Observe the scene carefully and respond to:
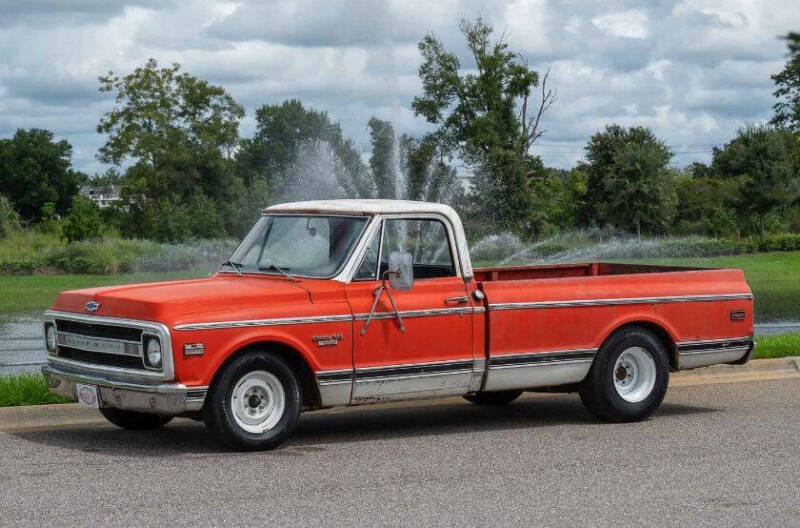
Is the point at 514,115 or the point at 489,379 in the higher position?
the point at 514,115

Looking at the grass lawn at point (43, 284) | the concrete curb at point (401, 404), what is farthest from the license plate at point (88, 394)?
the grass lawn at point (43, 284)

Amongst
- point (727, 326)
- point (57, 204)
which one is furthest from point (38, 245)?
point (57, 204)

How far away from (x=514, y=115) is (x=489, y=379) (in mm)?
56398

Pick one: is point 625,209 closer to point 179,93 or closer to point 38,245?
point 179,93

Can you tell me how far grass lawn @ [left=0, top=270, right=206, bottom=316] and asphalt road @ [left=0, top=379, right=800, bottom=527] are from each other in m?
18.3

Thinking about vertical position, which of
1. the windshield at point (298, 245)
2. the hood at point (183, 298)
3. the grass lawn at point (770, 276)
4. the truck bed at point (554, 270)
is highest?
the windshield at point (298, 245)

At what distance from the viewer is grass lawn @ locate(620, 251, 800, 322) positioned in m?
26.8

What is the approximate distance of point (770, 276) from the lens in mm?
38000

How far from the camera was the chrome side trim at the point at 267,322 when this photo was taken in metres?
9.27

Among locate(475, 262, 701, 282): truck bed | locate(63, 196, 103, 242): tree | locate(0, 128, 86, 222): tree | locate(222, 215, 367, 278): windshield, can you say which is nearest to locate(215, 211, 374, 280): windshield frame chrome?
locate(222, 215, 367, 278): windshield

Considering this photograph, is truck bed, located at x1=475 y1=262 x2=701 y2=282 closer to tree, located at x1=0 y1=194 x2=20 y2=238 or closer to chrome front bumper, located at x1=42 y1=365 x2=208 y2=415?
chrome front bumper, located at x1=42 y1=365 x2=208 y2=415

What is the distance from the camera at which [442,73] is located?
2584 inches

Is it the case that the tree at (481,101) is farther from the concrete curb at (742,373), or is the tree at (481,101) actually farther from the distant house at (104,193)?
the concrete curb at (742,373)

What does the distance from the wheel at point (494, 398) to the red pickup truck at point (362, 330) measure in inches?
13.7
